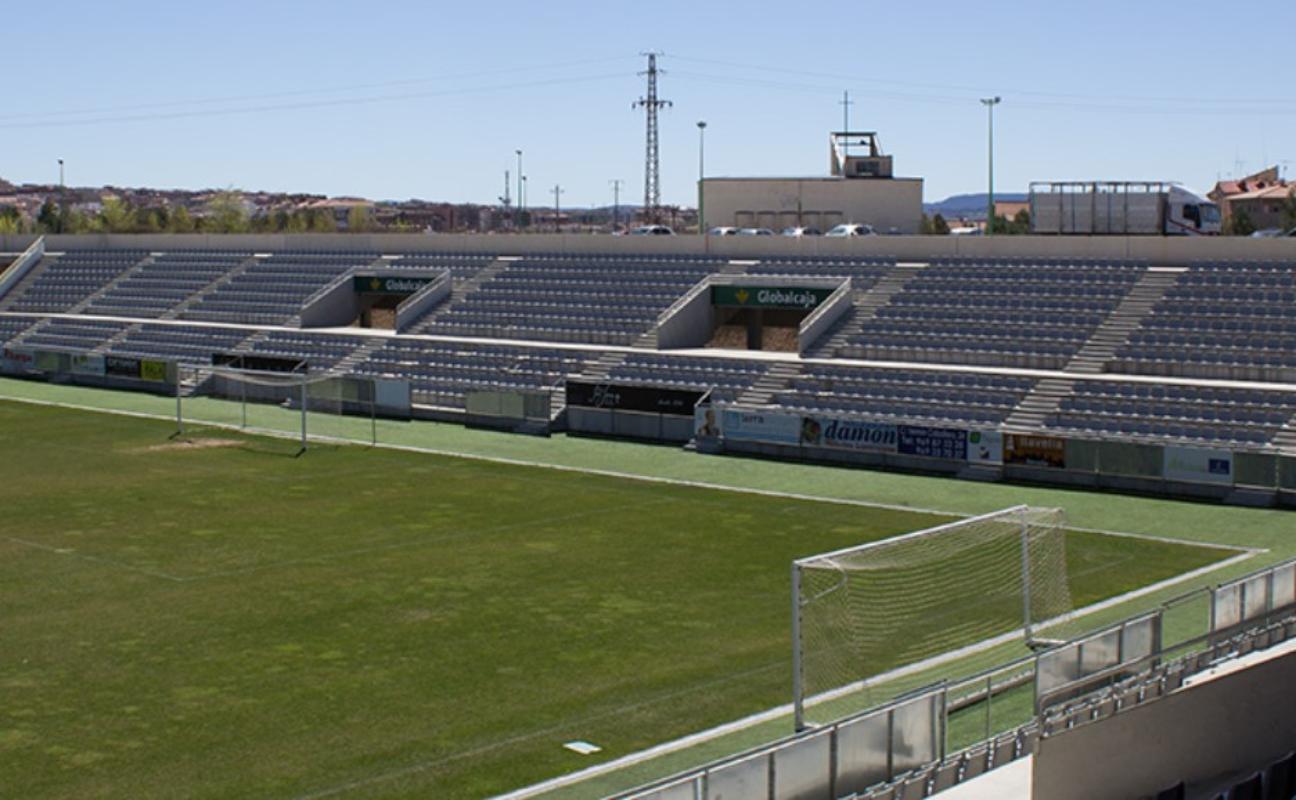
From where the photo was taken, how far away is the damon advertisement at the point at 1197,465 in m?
37.2

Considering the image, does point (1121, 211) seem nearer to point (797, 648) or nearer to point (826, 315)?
point (826, 315)

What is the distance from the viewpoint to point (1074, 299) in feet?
163

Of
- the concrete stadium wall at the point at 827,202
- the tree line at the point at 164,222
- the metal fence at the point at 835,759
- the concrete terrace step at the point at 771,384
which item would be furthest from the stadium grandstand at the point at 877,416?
the tree line at the point at 164,222

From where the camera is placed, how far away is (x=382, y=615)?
90.2 feet

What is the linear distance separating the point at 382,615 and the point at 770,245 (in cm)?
3484

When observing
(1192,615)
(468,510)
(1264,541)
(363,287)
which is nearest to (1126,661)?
(1192,615)

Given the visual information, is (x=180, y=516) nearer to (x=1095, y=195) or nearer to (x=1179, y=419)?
(x=1179, y=419)

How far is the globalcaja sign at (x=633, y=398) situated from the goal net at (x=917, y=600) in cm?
1989

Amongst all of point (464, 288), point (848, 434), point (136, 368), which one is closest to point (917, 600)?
point (848, 434)

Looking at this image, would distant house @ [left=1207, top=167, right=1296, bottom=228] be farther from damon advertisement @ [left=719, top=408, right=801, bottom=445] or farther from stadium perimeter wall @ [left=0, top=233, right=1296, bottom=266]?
damon advertisement @ [left=719, top=408, right=801, bottom=445]

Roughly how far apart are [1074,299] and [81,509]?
2885cm

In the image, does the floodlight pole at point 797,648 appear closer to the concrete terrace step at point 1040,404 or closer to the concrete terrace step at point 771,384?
the concrete terrace step at point 1040,404

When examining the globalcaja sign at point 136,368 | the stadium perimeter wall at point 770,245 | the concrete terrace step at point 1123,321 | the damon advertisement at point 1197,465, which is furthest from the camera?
the globalcaja sign at point 136,368

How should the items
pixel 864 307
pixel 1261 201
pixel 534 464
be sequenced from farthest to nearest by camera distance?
1. pixel 1261 201
2. pixel 864 307
3. pixel 534 464
